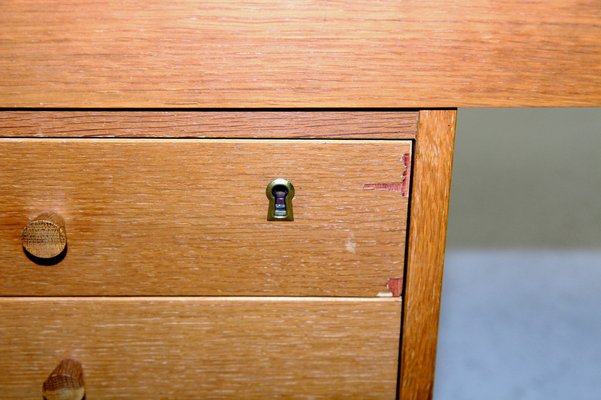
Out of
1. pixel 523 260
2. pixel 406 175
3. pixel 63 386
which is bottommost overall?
pixel 63 386

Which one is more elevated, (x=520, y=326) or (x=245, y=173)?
(x=245, y=173)

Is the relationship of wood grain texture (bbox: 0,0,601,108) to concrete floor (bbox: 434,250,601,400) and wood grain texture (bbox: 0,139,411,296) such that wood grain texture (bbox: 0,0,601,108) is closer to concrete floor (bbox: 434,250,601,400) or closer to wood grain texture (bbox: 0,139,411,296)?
wood grain texture (bbox: 0,139,411,296)

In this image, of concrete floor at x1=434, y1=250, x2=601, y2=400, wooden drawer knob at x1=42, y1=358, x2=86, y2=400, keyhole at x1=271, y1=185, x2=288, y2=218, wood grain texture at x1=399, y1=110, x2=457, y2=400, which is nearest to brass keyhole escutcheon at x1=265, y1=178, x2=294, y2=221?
keyhole at x1=271, y1=185, x2=288, y2=218

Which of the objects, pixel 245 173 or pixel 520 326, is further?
pixel 520 326

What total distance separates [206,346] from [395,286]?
187 millimetres

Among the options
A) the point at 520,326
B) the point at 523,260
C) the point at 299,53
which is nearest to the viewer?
the point at 299,53

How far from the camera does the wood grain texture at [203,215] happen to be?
528 millimetres

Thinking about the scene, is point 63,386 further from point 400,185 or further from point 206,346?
point 400,185

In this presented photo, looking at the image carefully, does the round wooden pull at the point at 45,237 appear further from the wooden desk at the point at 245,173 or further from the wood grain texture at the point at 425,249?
the wood grain texture at the point at 425,249

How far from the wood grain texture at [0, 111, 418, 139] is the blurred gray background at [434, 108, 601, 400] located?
482 mm

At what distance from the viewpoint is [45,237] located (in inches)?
20.7

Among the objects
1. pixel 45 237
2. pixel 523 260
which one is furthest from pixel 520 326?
pixel 45 237

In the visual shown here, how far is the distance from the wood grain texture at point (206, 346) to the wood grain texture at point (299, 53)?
0.63 ft

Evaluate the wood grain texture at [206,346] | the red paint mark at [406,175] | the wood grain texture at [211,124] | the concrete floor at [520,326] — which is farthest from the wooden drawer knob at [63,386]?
the concrete floor at [520,326]
